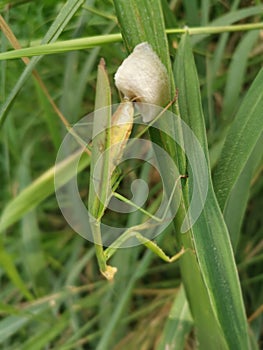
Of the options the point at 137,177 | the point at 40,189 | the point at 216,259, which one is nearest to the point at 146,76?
the point at 216,259

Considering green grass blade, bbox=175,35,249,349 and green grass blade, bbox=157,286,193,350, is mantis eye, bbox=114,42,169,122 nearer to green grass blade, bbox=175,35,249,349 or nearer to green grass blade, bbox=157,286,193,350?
green grass blade, bbox=175,35,249,349

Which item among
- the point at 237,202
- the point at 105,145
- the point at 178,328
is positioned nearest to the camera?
the point at 105,145

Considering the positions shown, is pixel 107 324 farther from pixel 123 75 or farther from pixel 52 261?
pixel 123 75

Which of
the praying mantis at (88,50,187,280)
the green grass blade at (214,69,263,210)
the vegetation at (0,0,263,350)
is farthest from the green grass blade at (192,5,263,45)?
the praying mantis at (88,50,187,280)

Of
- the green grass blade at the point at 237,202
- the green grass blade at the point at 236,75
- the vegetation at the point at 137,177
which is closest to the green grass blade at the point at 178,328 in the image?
the vegetation at the point at 137,177

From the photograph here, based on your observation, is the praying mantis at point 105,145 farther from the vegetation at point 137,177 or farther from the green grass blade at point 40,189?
the green grass blade at point 40,189

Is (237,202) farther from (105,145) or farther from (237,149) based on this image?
(105,145)
